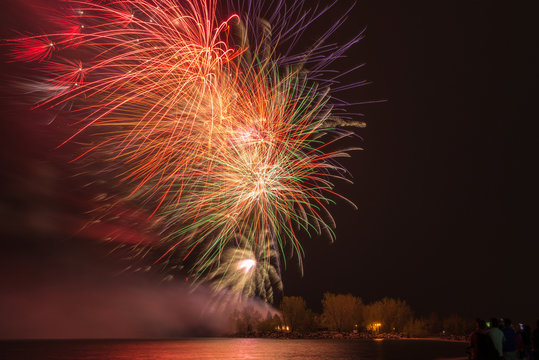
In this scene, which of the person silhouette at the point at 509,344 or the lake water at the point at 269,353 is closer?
the person silhouette at the point at 509,344

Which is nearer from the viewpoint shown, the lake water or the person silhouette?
the person silhouette

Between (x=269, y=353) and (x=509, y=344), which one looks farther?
(x=269, y=353)

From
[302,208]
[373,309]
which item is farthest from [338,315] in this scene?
[302,208]

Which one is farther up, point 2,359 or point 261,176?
point 261,176

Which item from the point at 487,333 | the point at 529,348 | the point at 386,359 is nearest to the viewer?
the point at 487,333

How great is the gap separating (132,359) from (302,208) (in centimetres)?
4402

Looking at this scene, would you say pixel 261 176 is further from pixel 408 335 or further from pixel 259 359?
pixel 408 335

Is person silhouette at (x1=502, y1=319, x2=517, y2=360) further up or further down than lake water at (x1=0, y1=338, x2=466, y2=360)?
further up

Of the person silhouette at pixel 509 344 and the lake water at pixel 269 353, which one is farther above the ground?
the person silhouette at pixel 509 344

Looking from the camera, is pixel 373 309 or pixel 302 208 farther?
pixel 373 309

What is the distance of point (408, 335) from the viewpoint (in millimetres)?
141875

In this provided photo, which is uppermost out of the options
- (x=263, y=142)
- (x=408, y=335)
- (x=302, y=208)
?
(x=263, y=142)

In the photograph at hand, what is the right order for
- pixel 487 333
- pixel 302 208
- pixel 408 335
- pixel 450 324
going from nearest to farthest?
pixel 487 333
pixel 302 208
pixel 408 335
pixel 450 324

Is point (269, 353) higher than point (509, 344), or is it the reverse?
point (509, 344)
